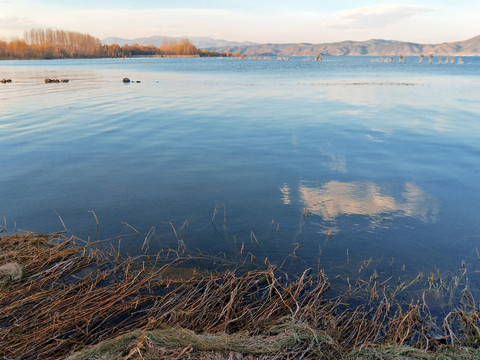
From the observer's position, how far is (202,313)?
5223 millimetres

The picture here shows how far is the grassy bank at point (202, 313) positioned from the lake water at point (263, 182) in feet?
3.05

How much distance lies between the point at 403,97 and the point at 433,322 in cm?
3157

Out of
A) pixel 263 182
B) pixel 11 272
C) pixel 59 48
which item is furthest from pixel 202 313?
pixel 59 48

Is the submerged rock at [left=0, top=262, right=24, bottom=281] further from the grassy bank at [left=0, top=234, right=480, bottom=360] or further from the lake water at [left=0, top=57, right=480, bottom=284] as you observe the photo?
the lake water at [left=0, top=57, right=480, bottom=284]

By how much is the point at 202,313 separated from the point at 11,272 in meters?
3.71

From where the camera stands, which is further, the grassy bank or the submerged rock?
the submerged rock

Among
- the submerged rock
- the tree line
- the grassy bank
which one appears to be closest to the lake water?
the grassy bank

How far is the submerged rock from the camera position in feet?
19.6

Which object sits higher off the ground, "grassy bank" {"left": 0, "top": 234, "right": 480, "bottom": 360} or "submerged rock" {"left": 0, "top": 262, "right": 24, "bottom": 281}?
"submerged rock" {"left": 0, "top": 262, "right": 24, "bottom": 281}

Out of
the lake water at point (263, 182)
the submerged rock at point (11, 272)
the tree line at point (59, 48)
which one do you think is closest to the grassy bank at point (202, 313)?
the submerged rock at point (11, 272)

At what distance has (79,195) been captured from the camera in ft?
34.2

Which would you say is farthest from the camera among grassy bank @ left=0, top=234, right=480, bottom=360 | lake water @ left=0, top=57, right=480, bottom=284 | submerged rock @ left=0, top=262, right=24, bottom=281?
lake water @ left=0, top=57, right=480, bottom=284

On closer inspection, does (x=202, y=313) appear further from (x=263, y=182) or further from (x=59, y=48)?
(x=59, y=48)

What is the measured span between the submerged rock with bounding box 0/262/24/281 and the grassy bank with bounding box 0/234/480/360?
2 cm
